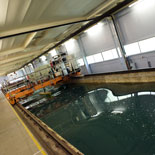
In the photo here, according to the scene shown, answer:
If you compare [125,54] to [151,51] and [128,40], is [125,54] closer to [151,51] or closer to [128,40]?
[128,40]

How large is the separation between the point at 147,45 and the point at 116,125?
18.1ft

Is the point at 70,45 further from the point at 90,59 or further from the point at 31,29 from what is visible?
the point at 31,29

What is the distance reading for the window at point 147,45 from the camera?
7225 mm

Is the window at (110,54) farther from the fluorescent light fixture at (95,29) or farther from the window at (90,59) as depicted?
the fluorescent light fixture at (95,29)

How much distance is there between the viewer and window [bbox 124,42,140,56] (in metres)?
8.02

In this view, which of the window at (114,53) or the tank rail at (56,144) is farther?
the window at (114,53)

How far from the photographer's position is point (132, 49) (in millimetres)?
8266

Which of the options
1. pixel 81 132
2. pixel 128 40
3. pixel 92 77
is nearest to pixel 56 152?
pixel 81 132

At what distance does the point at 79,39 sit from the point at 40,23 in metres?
6.46

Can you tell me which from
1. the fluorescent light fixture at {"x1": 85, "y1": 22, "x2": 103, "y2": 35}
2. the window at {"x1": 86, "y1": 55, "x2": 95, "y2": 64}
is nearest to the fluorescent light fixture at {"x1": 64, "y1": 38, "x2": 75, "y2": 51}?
the window at {"x1": 86, "y1": 55, "x2": 95, "y2": 64}

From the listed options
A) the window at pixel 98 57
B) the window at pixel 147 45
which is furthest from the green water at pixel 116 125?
the window at pixel 98 57

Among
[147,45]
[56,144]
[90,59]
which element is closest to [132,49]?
[147,45]

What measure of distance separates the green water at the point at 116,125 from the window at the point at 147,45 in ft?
8.34

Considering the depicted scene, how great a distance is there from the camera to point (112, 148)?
3176mm
